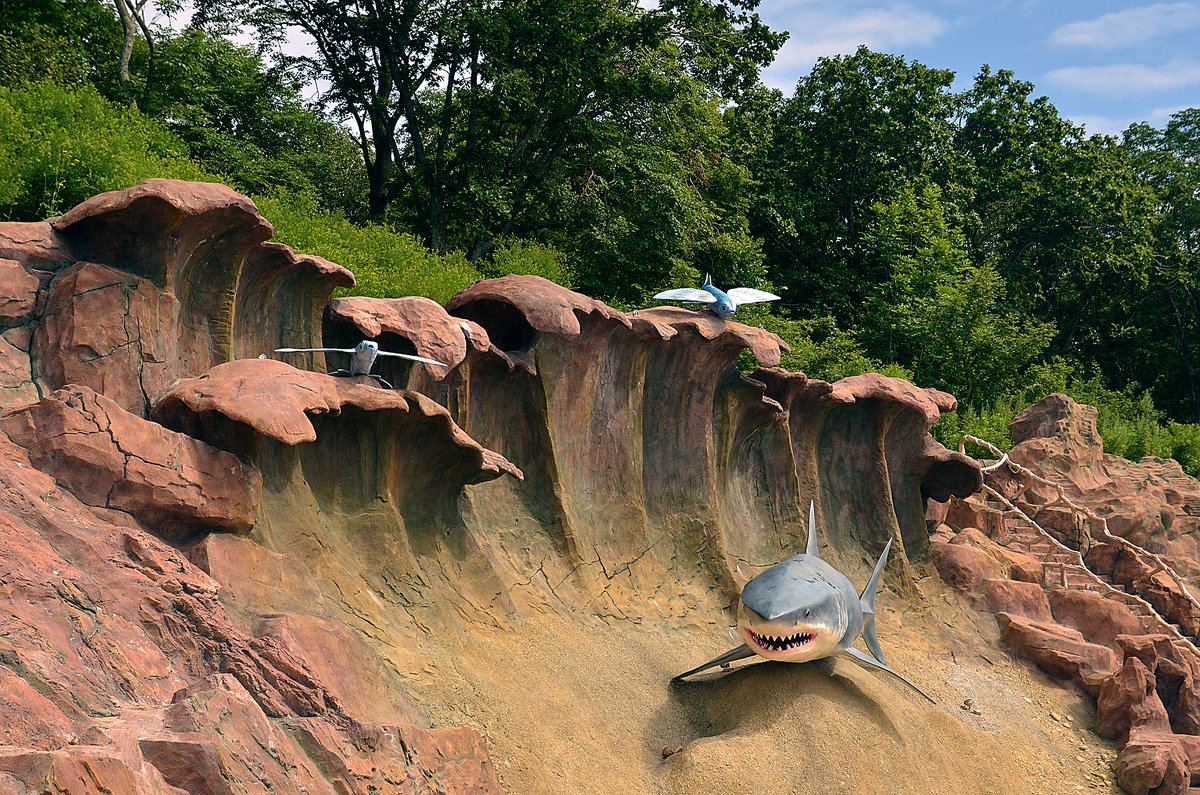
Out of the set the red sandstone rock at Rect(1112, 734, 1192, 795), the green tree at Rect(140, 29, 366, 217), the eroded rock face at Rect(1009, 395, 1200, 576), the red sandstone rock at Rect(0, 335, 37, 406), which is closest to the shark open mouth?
the red sandstone rock at Rect(1112, 734, 1192, 795)

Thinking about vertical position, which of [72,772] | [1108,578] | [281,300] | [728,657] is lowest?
[1108,578]

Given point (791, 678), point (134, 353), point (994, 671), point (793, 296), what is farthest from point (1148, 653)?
point (793, 296)

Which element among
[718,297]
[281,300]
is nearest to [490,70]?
[718,297]

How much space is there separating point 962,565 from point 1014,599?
644 millimetres

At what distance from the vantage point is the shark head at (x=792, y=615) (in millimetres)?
6965

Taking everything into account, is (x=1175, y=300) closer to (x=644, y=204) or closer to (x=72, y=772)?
(x=644, y=204)

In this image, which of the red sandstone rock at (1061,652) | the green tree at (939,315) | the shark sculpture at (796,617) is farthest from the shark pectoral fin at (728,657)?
the green tree at (939,315)

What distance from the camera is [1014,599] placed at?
11312mm

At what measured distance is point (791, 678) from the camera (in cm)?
731

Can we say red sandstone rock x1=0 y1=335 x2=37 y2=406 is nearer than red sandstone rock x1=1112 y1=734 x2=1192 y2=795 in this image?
Yes

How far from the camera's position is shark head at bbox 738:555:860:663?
22.9 feet

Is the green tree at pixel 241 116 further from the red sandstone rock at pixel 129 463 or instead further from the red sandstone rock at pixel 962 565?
the red sandstone rock at pixel 962 565

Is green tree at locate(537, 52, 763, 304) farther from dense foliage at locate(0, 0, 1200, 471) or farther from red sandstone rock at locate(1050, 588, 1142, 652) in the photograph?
red sandstone rock at locate(1050, 588, 1142, 652)

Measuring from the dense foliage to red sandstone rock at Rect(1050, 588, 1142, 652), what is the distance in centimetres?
448
